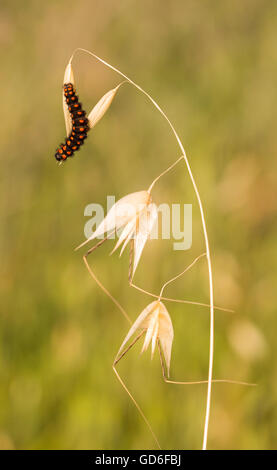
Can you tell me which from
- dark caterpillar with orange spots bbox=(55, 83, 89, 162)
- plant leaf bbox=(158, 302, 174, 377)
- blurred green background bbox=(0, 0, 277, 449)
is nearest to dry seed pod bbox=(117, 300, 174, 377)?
plant leaf bbox=(158, 302, 174, 377)

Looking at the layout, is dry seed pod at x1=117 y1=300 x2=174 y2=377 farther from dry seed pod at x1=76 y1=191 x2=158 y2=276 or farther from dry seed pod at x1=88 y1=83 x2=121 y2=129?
dry seed pod at x1=88 y1=83 x2=121 y2=129

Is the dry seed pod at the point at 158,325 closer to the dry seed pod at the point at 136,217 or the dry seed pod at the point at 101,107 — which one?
the dry seed pod at the point at 136,217

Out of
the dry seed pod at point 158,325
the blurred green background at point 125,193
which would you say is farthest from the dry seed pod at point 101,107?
the blurred green background at point 125,193

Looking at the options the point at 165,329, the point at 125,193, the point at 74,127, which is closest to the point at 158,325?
the point at 165,329

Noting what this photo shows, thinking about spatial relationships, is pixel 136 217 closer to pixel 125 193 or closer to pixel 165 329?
pixel 165 329
